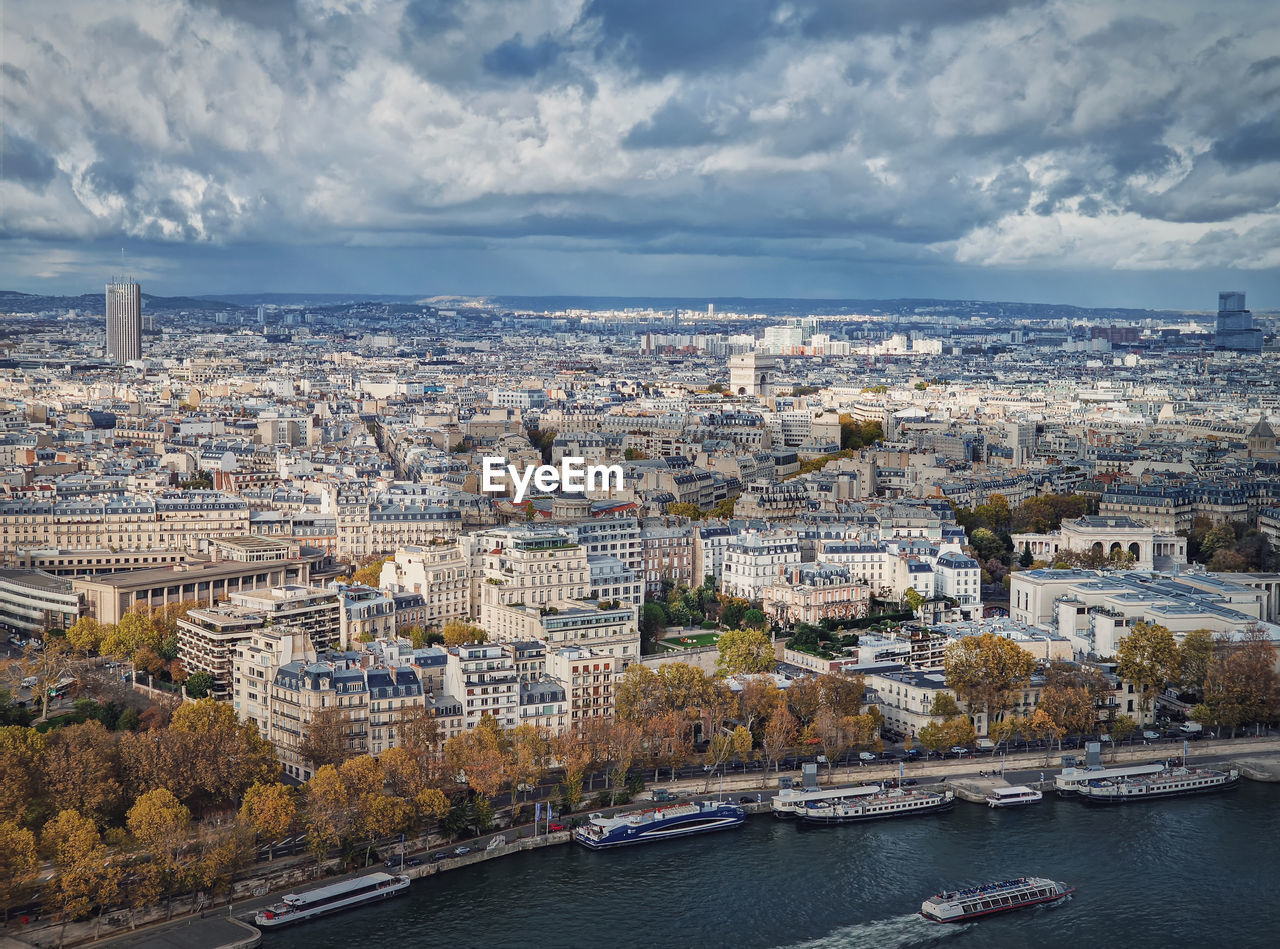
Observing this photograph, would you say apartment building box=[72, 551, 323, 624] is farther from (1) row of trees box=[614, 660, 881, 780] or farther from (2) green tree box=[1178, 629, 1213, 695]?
(2) green tree box=[1178, 629, 1213, 695]

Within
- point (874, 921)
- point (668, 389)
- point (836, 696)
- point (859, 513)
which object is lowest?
point (874, 921)

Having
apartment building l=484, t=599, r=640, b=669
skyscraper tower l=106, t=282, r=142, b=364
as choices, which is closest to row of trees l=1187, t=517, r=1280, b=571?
apartment building l=484, t=599, r=640, b=669

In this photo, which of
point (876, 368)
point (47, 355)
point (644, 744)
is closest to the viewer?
point (644, 744)

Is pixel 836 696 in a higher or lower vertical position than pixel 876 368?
lower

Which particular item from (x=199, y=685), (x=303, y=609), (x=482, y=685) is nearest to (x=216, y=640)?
(x=199, y=685)

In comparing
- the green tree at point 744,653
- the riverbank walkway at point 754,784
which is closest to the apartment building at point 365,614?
the green tree at point 744,653

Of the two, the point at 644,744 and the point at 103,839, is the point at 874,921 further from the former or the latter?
the point at 103,839

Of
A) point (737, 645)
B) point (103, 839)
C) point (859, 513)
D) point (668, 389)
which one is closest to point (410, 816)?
point (103, 839)
